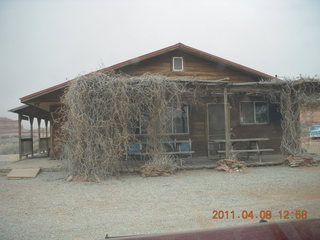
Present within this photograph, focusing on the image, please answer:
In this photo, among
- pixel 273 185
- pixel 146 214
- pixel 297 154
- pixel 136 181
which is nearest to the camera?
pixel 146 214

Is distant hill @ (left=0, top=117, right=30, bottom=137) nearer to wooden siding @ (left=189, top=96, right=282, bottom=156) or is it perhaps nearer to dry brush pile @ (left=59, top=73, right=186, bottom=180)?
wooden siding @ (left=189, top=96, right=282, bottom=156)

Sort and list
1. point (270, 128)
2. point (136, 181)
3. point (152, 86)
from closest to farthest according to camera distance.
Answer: point (136, 181) < point (152, 86) < point (270, 128)

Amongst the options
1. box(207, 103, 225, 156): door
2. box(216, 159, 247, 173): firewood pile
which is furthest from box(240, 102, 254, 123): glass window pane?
box(216, 159, 247, 173): firewood pile

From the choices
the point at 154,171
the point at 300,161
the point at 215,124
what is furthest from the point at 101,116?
the point at 300,161

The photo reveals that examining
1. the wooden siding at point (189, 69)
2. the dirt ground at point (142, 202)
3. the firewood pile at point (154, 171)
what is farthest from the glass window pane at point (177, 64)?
the dirt ground at point (142, 202)

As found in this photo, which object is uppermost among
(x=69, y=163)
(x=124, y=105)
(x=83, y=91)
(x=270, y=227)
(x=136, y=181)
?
(x=83, y=91)

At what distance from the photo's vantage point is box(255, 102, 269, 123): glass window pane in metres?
11.4

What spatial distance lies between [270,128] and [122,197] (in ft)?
29.1

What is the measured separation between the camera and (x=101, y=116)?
701cm

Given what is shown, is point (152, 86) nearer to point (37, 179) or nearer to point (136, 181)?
point (136, 181)

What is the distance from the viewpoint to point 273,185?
5875mm

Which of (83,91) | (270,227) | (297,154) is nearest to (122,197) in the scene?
Result: (83,91)

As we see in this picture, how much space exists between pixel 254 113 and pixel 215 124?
79.6 inches
